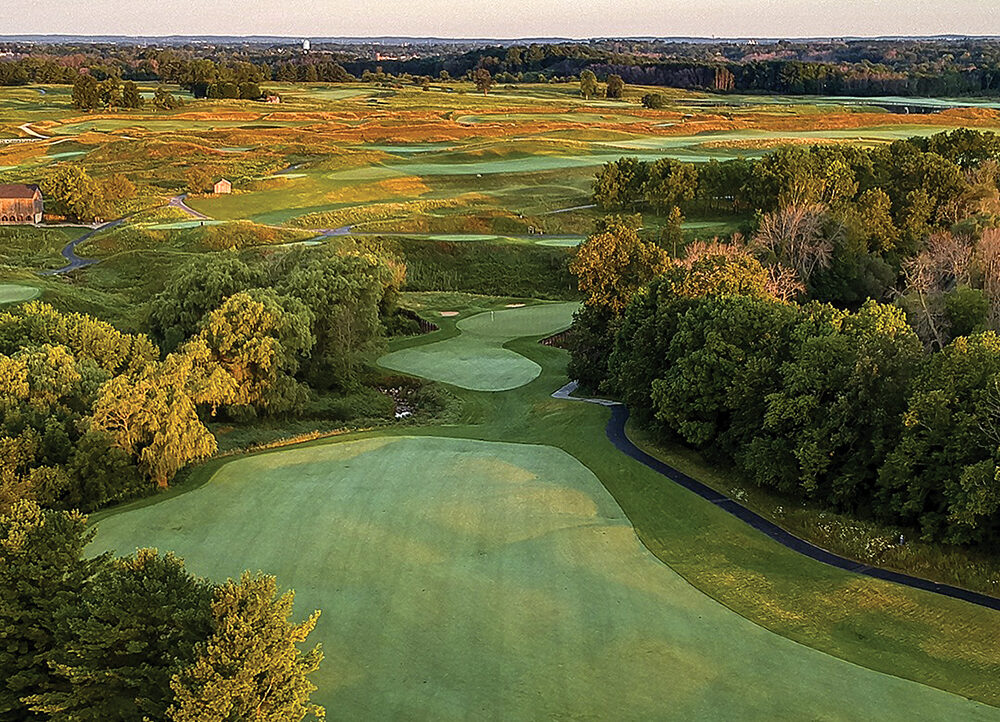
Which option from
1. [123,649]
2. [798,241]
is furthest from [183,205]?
[123,649]

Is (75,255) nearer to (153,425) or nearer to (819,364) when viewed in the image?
(153,425)

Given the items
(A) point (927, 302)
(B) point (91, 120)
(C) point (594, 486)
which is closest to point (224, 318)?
(C) point (594, 486)

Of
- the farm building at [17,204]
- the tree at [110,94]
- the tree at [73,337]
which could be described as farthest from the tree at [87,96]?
the tree at [73,337]

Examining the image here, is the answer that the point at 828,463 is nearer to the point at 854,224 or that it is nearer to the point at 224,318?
the point at 224,318

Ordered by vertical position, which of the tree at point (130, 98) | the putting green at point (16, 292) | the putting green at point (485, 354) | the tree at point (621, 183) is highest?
the tree at point (130, 98)

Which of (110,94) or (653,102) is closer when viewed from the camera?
(110,94)

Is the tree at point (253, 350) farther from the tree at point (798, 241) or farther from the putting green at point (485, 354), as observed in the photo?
the tree at point (798, 241)
